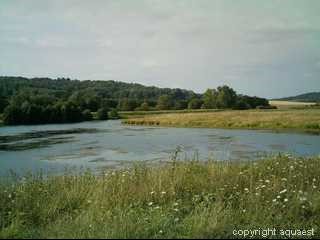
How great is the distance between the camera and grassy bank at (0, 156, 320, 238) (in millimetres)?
5633

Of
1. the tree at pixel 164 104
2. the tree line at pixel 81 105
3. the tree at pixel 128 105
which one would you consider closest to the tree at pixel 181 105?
the tree line at pixel 81 105

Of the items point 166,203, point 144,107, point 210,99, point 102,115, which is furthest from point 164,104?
point 166,203

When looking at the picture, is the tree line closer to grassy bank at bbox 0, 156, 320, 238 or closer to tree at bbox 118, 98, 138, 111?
tree at bbox 118, 98, 138, 111

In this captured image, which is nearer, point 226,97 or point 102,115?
point 102,115

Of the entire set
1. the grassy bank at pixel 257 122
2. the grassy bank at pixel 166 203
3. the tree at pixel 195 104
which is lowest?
the grassy bank at pixel 257 122

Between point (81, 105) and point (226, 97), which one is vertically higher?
point (226, 97)

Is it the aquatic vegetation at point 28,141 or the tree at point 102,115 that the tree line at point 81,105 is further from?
the aquatic vegetation at point 28,141

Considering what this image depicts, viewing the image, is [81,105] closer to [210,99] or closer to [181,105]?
[181,105]

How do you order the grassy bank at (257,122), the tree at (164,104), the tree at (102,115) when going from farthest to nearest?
the tree at (164,104), the tree at (102,115), the grassy bank at (257,122)

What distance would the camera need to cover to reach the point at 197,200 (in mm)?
7164

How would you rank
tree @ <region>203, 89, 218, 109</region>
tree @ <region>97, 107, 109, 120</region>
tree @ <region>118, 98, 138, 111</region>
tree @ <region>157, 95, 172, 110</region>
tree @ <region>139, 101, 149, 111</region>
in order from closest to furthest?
tree @ <region>97, 107, 109, 120</region> → tree @ <region>139, 101, 149, 111</region> → tree @ <region>118, 98, 138, 111</region> → tree @ <region>203, 89, 218, 109</region> → tree @ <region>157, 95, 172, 110</region>

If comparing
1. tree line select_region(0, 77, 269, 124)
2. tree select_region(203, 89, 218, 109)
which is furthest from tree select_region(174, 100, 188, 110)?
tree select_region(203, 89, 218, 109)

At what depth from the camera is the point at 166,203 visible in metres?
7.34

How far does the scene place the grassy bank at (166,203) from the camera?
5.63 metres
